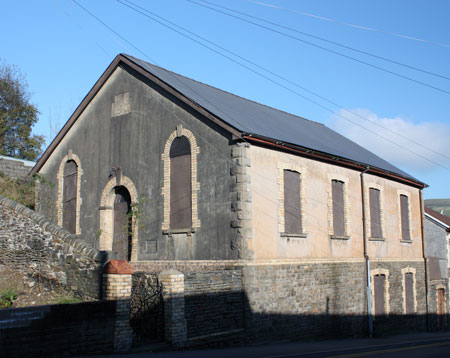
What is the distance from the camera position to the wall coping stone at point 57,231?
12.6 metres

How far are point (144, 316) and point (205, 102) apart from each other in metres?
7.83

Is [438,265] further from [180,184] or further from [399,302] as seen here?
[180,184]

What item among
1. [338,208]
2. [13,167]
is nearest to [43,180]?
[13,167]

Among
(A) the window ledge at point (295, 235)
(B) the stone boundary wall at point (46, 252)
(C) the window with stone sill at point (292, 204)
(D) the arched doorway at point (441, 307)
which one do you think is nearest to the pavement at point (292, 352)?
(B) the stone boundary wall at point (46, 252)

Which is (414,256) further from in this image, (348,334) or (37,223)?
(37,223)

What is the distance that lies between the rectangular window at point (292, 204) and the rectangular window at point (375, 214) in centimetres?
576

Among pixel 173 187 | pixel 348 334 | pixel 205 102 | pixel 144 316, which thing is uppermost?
pixel 205 102

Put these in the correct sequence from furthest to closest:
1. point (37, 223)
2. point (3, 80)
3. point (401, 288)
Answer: point (3, 80) → point (401, 288) → point (37, 223)

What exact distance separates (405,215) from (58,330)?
64.9ft

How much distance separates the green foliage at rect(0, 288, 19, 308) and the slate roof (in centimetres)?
780

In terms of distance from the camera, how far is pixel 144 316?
13.3m

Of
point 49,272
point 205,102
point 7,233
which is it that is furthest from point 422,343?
point 7,233

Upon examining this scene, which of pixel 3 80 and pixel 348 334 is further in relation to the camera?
pixel 3 80

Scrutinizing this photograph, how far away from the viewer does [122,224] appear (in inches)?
747
